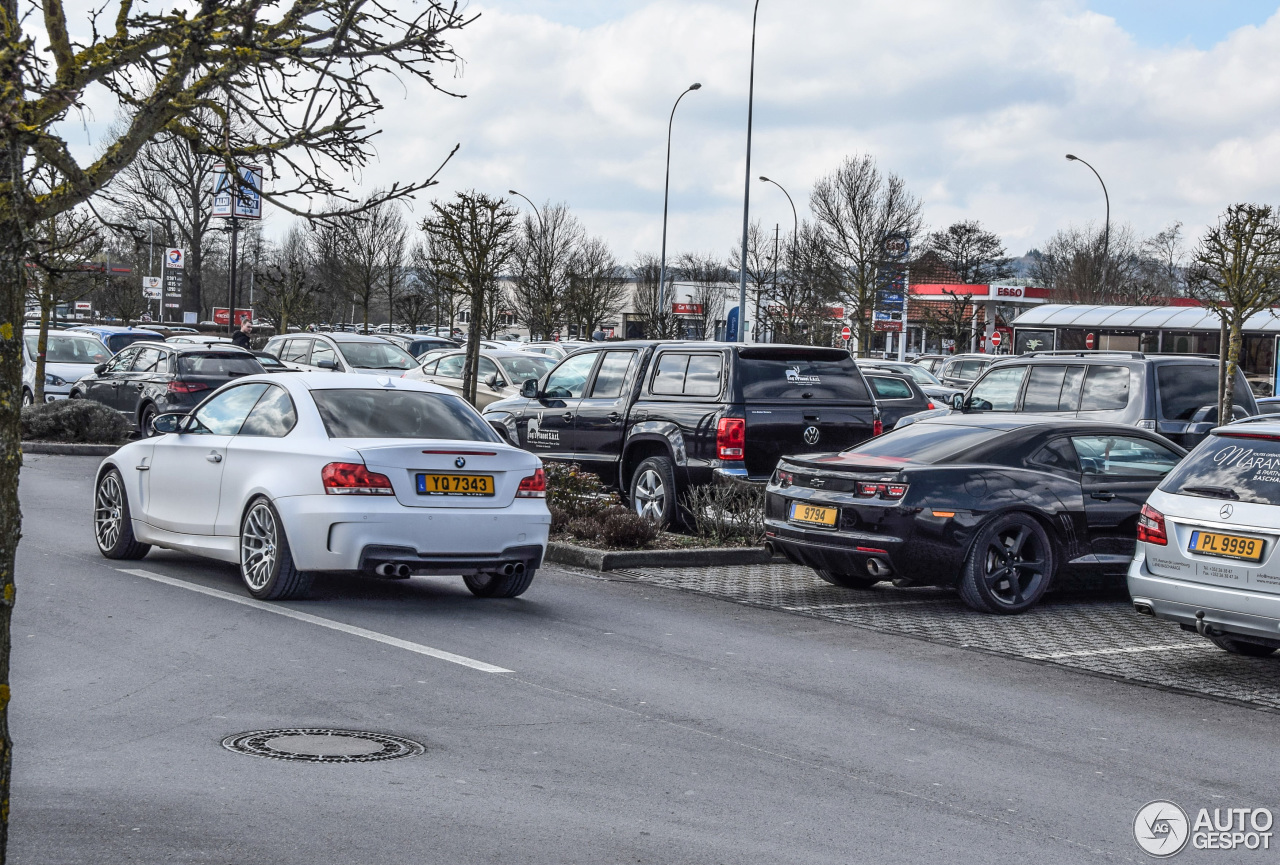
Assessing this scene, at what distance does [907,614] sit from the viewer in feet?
34.7

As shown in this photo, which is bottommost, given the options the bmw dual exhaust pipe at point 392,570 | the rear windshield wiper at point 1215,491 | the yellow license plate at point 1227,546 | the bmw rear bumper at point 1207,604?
the bmw dual exhaust pipe at point 392,570

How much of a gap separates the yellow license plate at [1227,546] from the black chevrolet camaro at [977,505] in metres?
2.15

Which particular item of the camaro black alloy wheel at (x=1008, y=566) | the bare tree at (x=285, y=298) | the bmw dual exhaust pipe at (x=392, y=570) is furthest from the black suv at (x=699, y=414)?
the bare tree at (x=285, y=298)

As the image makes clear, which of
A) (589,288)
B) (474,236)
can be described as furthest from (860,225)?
(474,236)

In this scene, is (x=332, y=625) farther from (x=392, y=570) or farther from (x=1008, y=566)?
(x=1008, y=566)

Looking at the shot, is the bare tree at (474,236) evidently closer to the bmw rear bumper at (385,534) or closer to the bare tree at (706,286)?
the bmw rear bumper at (385,534)

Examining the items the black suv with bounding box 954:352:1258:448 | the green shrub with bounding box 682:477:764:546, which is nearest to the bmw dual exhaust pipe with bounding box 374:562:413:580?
the green shrub with bounding box 682:477:764:546

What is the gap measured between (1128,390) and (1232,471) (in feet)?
21.3

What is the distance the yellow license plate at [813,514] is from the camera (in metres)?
10.6

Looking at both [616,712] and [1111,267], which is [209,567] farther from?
[1111,267]

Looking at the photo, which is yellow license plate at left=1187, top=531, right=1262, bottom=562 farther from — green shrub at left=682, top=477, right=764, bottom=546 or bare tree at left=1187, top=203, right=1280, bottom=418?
bare tree at left=1187, top=203, right=1280, bottom=418

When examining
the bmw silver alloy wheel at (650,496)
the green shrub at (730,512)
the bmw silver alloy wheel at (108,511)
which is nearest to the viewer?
the bmw silver alloy wheel at (108,511)

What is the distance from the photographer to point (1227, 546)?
320 inches

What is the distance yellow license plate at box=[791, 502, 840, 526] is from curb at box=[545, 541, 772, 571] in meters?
1.91
